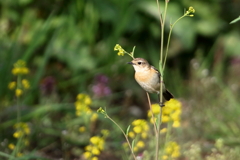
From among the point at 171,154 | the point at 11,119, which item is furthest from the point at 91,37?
the point at 171,154

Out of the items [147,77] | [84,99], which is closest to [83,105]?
[84,99]

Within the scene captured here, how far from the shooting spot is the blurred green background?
4.48 meters

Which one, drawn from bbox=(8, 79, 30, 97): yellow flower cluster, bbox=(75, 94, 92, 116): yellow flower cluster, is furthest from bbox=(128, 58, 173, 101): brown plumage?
bbox=(8, 79, 30, 97): yellow flower cluster

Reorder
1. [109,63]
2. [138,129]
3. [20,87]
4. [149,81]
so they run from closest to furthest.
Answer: [149,81], [138,129], [20,87], [109,63]

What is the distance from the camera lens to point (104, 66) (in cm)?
555

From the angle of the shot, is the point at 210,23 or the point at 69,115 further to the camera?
the point at 210,23

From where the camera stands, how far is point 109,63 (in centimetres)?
551

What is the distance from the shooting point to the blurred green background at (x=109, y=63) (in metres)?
4.48

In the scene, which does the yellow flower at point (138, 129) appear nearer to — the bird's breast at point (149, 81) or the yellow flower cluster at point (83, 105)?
the bird's breast at point (149, 81)

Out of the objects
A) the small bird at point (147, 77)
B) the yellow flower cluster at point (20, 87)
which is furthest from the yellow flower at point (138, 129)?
the yellow flower cluster at point (20, 87)

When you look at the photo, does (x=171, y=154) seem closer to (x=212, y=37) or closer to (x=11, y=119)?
(x=11, y=119)

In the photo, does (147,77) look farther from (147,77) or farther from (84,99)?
(84,99)

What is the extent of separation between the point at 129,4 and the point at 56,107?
6.48 ft

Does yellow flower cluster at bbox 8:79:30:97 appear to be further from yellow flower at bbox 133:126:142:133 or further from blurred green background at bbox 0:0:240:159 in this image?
yellow flower at bbox 133:126:142:133
